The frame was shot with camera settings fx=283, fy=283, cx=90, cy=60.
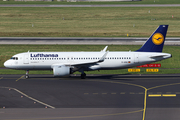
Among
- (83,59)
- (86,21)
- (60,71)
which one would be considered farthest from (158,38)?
(86,21)

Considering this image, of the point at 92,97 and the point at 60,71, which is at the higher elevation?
the point at 60,71

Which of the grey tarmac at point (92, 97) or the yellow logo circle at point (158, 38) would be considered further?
the yellow logo circle at point (158, 38)

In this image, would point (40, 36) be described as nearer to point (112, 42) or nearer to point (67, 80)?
point (112, 42)

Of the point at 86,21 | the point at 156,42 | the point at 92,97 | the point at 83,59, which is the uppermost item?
the point at 86,21

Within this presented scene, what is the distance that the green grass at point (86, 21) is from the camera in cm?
9625

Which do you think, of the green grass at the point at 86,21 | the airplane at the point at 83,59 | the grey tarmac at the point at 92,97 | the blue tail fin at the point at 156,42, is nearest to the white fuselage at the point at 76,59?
the airplane at the point at 83,59

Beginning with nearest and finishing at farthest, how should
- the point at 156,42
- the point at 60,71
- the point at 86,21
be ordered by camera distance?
the point at 60,71
the point at 156,42
the point at 86,21

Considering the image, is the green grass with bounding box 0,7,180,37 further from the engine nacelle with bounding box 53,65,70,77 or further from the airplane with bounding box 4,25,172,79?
the engine nacelle with bounding box 53,65,70,77

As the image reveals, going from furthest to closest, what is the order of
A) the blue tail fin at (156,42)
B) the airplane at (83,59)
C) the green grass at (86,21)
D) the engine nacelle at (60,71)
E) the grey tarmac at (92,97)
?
the green grass at (86,21)
the blue tail fin at (156,42)
the airplane at (83,59)
the engine nacelle at (60,71)
the grey tarmac at (92,97)

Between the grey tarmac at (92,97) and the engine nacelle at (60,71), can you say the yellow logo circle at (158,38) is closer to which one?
the grey tarmac at (92,97)

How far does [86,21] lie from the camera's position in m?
118

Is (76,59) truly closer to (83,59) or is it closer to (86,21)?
(83,59)

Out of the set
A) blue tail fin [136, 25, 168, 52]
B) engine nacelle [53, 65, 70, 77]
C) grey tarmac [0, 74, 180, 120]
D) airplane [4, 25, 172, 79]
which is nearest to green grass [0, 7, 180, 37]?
blue tail fin [136, 25, 168, 52]

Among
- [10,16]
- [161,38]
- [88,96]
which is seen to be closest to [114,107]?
[88,96]
